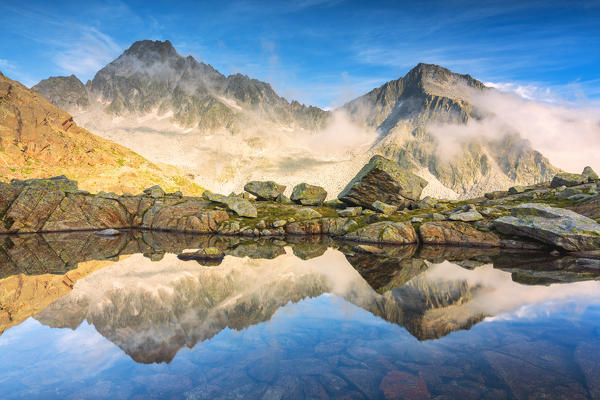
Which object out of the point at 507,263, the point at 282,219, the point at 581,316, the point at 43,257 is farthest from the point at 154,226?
the point at 581,316

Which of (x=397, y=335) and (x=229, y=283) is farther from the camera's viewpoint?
(x=229, y=283)

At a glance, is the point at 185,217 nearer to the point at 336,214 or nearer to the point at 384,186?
the point at 336,214

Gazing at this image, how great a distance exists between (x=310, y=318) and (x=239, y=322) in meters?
3.40

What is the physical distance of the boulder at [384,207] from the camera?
176ft

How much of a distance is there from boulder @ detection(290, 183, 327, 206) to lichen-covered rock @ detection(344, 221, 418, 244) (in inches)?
1052

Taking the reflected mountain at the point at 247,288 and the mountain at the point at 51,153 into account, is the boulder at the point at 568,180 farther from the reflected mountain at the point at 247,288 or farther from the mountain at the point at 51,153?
the mountain at the point at 51,153

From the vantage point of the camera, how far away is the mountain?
152575 mm

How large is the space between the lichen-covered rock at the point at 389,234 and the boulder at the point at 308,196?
26721 mm

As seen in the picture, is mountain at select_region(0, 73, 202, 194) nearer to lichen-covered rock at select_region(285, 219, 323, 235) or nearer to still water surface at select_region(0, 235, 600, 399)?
lichen-covered rock at select_region(285, 219, 323, 235)

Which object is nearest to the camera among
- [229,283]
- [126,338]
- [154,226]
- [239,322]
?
[126,338]

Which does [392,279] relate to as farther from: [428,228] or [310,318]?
[428,228]

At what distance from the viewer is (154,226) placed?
6084 cm

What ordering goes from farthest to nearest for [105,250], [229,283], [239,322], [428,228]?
[428,228]
[105,250]
[229,283]
[239,322]

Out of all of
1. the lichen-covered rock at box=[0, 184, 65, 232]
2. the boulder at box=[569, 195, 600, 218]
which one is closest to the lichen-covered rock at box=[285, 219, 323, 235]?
the boulder at box=[569, 195, 600, 218]
